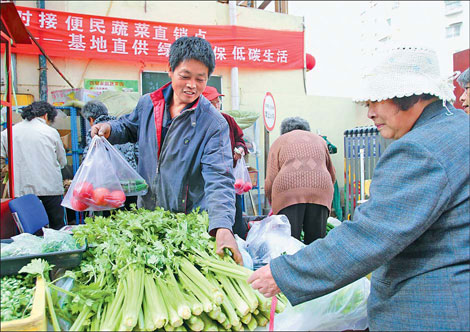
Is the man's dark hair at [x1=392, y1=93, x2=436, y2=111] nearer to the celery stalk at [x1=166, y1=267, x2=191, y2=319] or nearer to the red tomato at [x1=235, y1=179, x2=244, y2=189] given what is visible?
the celery stalk at [x1=166, y1=267, x2=191, y2=319]

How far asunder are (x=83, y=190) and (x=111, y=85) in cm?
491

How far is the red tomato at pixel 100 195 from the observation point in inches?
88.7

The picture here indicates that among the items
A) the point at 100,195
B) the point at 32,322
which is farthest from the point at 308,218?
the point at 32,322

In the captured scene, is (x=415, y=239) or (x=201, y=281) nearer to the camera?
(x=415, y=239)

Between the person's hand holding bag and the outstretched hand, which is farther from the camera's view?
the person's hand holding bag

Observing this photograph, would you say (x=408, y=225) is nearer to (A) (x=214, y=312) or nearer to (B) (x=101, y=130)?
(A) (x=214, y=312)

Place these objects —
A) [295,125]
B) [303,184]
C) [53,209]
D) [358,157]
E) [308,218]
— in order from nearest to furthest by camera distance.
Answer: [303,184] < [308,218] < [295,125] < [53,209] < [358,157]

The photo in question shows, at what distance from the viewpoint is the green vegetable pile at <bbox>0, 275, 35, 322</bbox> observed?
4.13 ft

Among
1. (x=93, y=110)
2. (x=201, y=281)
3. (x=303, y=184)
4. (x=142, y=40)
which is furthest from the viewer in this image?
(x=142, y=40)

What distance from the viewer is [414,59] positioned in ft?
4.05

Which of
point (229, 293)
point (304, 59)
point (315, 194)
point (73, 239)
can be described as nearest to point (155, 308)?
point (229, 293)

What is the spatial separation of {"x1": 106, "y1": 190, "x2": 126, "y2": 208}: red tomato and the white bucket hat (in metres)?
1.73

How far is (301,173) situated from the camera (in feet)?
11.7

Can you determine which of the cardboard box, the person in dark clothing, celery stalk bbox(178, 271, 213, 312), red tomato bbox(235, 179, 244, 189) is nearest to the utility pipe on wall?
the cardboard box
